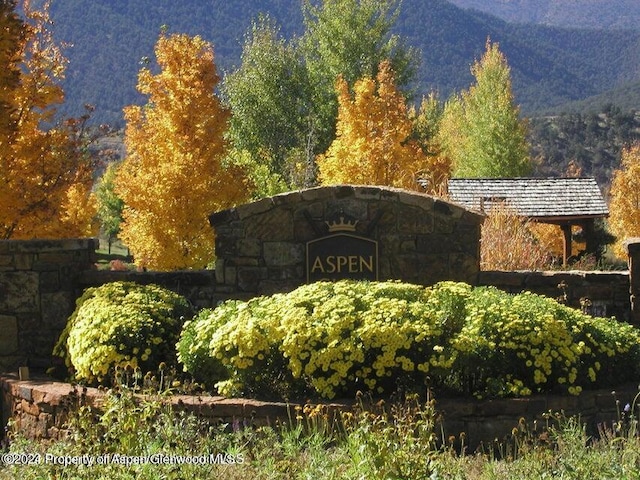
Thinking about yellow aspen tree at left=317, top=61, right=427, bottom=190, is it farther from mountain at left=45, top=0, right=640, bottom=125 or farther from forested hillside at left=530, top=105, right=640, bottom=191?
mountain at left=45, top=0, right=640, bottom=125

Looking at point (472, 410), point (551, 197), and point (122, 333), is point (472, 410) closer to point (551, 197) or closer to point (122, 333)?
point (122, 333)

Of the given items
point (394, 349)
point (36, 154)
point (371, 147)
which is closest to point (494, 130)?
point (371, 147)

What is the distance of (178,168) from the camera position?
666 inches

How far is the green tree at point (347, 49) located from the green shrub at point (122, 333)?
24.8m

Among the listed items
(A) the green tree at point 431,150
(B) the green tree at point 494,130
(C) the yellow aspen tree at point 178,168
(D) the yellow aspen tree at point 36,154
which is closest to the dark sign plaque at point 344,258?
(D) the yellow aspen tree at point 36,154

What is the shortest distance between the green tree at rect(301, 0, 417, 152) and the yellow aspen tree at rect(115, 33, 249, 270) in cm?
1537

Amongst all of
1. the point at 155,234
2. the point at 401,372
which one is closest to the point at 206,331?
the point at 401,372

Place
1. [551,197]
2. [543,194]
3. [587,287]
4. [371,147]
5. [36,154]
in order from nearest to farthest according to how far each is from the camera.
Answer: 1. [587,287]
2. [36,154]
3. [371,147]
4. [551,197]
5. [543,194]

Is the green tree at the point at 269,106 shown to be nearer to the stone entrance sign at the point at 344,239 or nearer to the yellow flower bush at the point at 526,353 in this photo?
the stone entrance sign at the point at 344,239

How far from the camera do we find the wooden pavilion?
25.1m

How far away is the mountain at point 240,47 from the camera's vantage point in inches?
5876

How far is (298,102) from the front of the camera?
35094 millimetres

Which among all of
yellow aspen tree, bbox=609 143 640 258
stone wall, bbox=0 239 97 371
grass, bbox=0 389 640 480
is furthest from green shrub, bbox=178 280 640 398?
yellow aspen tree, bbox=609 143 640 258

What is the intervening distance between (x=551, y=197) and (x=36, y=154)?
15.7 m
